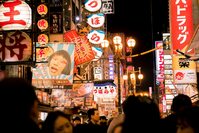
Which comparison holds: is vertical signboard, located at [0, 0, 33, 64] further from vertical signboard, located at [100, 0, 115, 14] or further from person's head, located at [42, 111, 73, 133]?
vertical signboard, located at [100, 0, 115, 14]

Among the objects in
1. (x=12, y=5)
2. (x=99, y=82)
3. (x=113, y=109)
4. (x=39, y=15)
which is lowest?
(x=113, y=109)

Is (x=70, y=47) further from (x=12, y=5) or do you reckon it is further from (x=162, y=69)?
(x=162, y=69)

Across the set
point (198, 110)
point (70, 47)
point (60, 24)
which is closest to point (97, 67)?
point (60, 24)

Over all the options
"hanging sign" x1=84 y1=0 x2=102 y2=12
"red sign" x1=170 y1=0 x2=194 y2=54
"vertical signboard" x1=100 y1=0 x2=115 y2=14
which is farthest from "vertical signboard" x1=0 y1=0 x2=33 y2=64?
"vertical signboard" x1=100 y1=0 x2=115 y2=14

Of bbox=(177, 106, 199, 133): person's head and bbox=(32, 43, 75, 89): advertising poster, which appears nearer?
bbox=(177, 106, 199, 133): person's head

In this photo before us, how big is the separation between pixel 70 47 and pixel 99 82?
10.8 meters

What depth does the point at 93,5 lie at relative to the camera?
29.2 m

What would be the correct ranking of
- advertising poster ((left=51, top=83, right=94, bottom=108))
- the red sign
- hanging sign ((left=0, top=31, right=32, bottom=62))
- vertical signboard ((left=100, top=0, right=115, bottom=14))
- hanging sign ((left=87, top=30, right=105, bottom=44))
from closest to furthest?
hanging sign ((left=0, top=31, right=32, bottom=62))
the red sign
advertising poster ((left=51, top=83, right=94, bottom=108))
hanging sign ((left=87, top=30, right=105, bottom=44))
vertical signboard ((left=100, top=0, right=115, bottom=14))

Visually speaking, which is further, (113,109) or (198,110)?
(113,109)

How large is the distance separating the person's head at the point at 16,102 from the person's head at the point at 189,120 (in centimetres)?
169

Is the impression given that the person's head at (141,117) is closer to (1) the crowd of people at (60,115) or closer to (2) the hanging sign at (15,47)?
(1) the crowd of people at (60,115)

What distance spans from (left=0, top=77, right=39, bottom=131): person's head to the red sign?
636 inches

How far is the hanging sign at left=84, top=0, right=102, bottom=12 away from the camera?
29141 mm

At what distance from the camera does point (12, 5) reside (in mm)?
13492
